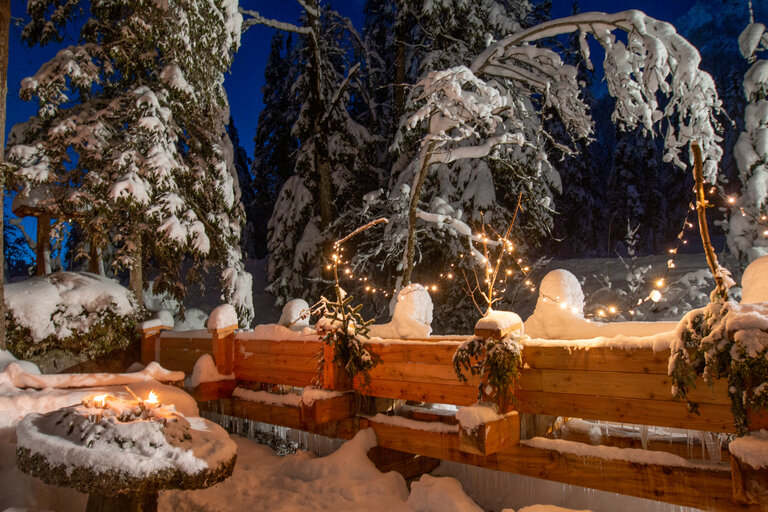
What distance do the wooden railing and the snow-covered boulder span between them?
1.38 ft

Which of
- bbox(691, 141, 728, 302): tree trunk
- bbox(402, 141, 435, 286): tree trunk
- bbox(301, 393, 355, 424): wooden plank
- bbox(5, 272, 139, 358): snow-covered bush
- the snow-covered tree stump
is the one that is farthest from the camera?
bbox(402, 141, 435, 286): tree trunk

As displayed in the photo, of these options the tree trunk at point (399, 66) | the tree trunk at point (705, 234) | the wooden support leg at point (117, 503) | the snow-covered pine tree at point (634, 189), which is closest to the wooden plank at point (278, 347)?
the wooden support leg at point (117, 503)

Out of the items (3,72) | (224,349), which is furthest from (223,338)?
(3,72)

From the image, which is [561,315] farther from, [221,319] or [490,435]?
[221,319]

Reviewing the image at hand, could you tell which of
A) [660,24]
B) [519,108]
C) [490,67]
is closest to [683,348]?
[660,24]

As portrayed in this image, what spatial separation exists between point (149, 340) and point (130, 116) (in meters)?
3.56

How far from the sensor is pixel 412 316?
504 cm

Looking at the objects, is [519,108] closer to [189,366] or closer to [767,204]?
[767,204]

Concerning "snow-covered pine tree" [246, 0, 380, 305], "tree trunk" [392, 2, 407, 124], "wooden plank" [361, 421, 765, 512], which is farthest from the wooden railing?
"tree trunk" [392, 2, 407, 124]

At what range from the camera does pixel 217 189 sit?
912 centimetres

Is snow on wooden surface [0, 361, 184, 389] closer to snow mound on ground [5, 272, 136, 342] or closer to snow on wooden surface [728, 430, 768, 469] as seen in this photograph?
snow mound on ground [5, 272, 136, 342]

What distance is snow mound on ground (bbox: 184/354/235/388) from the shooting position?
18.4 ft

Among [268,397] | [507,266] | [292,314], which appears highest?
[507,266]

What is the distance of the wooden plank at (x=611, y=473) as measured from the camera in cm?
305
